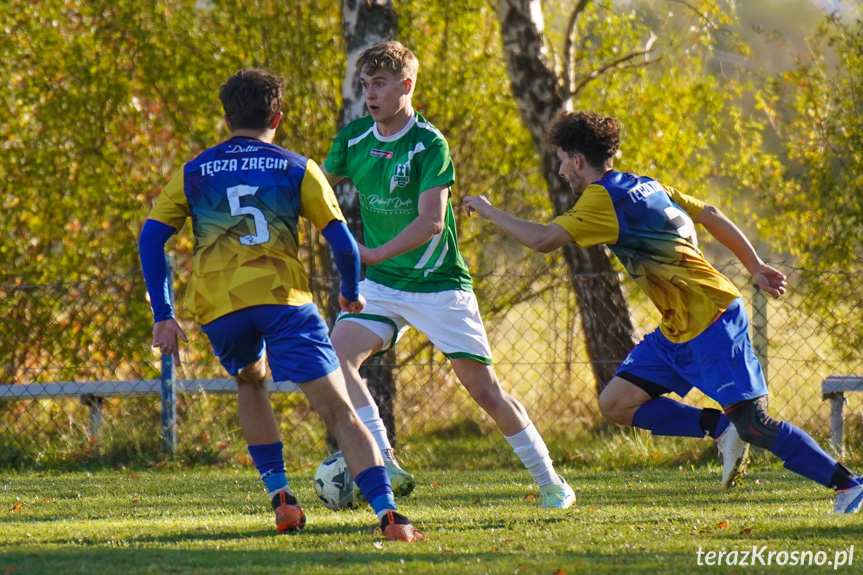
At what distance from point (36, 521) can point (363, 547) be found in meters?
1.82

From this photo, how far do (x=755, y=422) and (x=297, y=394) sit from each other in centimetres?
532

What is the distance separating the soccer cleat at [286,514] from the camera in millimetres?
3934

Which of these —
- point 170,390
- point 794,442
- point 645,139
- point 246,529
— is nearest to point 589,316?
point 645,139

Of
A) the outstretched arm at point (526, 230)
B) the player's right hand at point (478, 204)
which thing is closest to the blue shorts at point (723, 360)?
the outstretched arm at point (526, 230)

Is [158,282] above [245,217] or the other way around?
the other way around

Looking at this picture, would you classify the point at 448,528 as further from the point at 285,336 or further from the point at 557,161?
the point at 557,161

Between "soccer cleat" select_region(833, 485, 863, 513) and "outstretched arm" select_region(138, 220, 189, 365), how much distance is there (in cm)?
286

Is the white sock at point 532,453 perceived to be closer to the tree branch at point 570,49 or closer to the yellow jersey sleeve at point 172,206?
the yellow jersey sleeve at point 172,206

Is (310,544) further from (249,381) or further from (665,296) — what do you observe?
(665,296)

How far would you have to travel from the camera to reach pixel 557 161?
322 inches

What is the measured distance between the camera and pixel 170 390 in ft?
23.1

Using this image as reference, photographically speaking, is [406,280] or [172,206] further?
[406,280]

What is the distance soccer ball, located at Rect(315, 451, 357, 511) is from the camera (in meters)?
4.59

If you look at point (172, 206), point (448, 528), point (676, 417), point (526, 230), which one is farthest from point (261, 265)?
point (676, 417)
